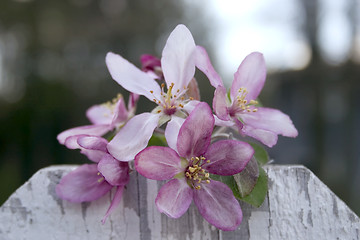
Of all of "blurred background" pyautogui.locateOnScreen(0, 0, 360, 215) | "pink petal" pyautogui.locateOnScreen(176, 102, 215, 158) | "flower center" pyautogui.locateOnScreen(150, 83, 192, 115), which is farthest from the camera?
"blurred background" pyautogui.locateOnScreen(0, 0, 360, 215)

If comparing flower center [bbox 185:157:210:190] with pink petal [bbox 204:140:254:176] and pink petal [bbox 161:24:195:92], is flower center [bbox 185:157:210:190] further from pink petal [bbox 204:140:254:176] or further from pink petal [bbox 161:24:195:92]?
A: pink petal [bbox 161:24:195:92]

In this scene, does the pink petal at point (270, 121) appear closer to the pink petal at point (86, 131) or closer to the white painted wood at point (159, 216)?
the white painted wood at point (159, 216)

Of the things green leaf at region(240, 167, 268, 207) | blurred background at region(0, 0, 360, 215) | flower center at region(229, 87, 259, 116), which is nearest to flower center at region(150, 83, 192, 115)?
flower center at region(229, 87, 259, 116)

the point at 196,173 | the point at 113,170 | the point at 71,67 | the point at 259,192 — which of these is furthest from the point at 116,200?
the point at 71,67

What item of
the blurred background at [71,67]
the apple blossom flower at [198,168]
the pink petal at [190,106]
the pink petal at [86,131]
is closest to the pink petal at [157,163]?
the apple blossom flower at [198,168]

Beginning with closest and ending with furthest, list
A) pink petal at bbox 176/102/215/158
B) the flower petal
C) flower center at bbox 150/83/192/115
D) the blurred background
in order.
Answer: pink petal at bbox 176/102/215/158 → flower center at bbox 150/83/192/115 → the flower petal → the blurred background

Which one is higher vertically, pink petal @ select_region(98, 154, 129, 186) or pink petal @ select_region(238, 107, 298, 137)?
pink petal @ select_region(238, 107, 298, 137)

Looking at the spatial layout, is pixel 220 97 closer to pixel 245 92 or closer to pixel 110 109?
pixel 245 92
